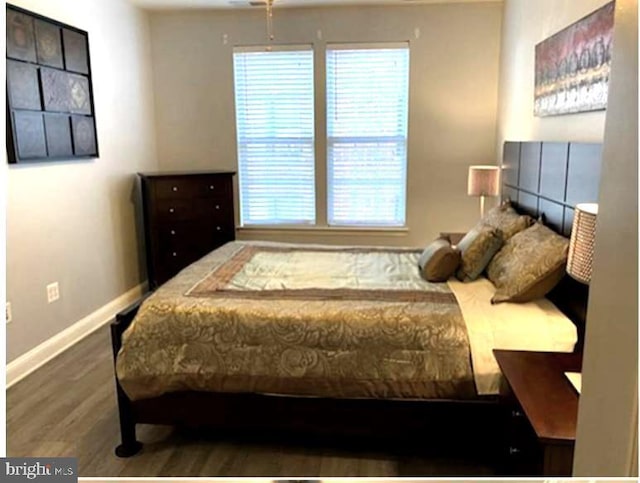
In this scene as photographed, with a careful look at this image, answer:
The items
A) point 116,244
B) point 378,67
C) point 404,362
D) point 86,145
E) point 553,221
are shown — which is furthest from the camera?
point 378,67

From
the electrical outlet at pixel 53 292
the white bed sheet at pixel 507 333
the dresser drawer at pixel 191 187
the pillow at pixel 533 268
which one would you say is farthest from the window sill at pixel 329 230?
the white bed sheet at pixel 507 333

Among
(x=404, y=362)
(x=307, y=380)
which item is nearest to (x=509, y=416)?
(x=404, y=362)

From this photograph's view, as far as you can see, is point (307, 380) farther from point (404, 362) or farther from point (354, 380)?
point (404, 362)

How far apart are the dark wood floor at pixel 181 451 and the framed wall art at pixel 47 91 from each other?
148 centimetres

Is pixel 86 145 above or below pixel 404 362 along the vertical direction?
above

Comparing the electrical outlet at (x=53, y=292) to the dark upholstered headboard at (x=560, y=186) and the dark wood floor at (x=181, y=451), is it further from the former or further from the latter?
the dark upholstered headboard at (x=560, y=186)

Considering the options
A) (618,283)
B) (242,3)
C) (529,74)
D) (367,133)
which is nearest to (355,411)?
(618,283)

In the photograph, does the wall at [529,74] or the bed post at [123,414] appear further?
the wall at [529,74]

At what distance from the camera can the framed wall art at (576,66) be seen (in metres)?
2.27

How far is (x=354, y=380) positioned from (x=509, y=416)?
0.63 meters

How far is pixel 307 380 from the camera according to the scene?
2.17m

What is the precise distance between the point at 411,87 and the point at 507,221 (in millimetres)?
2111

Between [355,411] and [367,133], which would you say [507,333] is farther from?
[367,133]
